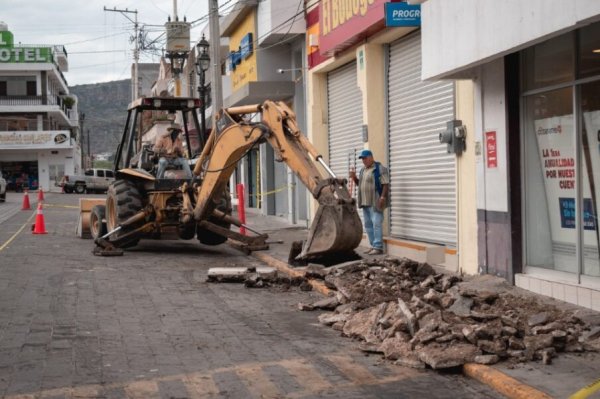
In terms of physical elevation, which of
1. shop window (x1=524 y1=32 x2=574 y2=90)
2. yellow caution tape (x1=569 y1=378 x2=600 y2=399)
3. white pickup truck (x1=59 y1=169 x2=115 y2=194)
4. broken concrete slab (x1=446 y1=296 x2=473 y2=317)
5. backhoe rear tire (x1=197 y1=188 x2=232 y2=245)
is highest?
shop window (x1=524 y1=32 x2=574 y2=90)

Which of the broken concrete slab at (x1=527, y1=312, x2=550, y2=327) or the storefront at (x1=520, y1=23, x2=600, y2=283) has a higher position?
the storefront at (x1=520, y1=23, x2=600, y2=283)

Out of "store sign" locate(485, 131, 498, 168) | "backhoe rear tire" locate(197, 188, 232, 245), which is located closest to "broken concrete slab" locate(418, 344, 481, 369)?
"store sign" locate(485, 131, 498, 168)

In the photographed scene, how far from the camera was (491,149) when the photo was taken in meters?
11.2

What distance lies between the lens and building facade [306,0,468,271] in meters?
13.5

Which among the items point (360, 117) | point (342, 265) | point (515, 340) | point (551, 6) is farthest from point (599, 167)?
point (360, 117)

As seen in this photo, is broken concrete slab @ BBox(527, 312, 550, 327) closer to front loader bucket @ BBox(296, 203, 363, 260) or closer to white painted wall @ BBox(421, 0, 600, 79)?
white painted wall @ BBox(421, 0, 600, 79)

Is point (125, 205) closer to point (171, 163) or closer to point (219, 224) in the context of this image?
point (171, 163)

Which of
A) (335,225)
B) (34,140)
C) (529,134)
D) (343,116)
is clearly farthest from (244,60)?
(34,140)

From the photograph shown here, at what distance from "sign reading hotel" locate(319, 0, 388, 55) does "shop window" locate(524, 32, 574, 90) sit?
3.96 metres

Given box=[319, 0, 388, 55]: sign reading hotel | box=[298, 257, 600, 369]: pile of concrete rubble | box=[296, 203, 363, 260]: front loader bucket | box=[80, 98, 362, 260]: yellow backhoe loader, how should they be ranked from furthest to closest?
box=[319, 0, 388, 55]: sign reading hotel, box=[80, 98, 362, 260]: yellow backhoe loader, box=[296, 203, 363, 260]: front loader bucket, box=[298, 257, 600, 369]: pile of concrete rubble

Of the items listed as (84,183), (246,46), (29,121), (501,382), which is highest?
(29,121)

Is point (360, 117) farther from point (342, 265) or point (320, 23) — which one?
point (342, 265)

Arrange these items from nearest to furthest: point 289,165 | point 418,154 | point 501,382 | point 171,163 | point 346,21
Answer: point 501,382 < point 289,165 < point 418,154 < point 346,21 < point 171,163

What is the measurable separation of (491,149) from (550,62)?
1.52 m
